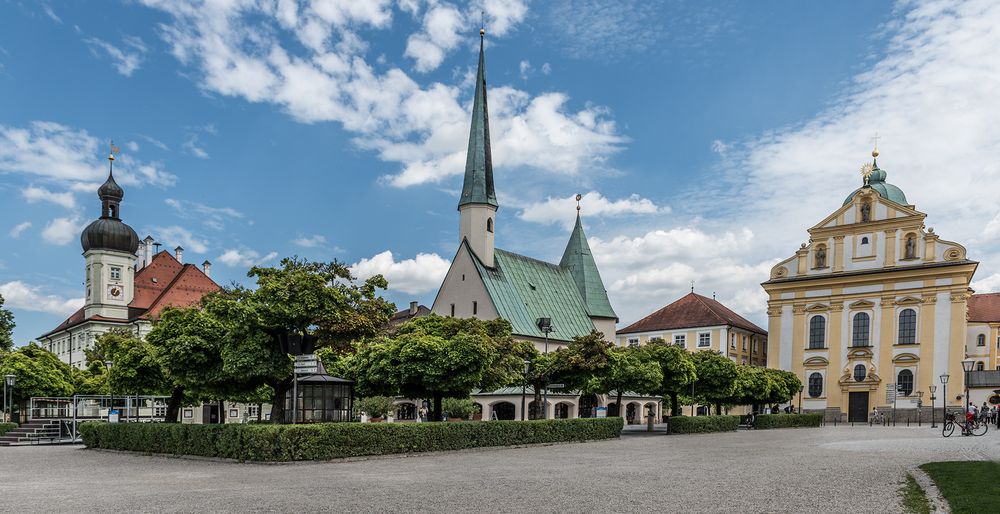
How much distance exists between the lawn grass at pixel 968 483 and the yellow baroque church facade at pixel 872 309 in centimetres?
4987

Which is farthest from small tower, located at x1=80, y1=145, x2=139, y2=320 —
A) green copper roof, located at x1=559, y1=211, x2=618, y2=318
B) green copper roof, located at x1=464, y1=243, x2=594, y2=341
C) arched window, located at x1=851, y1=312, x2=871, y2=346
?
arched window, located at x1=851, y1=312, x2=871, y2=346

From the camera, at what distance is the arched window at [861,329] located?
68062 millimetres

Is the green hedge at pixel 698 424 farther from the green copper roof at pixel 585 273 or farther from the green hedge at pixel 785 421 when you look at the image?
the green copper roof at pixel 585 273

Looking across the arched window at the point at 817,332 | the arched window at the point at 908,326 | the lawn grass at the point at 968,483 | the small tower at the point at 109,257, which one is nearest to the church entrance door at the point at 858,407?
the arched window at the point at 817,332

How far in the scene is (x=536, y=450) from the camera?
29203 millimetres

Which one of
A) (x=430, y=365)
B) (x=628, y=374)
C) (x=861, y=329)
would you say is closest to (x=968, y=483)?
(x=430, y=365)

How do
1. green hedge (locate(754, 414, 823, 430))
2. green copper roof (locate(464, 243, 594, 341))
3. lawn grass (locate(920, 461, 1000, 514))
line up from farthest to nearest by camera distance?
green copper roof (locate(464, 243, 594, 341)) → green hedge (locate(754, 414, 823, 430)) → lawn grass (locate(920, 461, 1000, 514))

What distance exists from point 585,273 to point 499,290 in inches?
607

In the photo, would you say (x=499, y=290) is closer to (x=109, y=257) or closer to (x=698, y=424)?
(x=698, y=424)

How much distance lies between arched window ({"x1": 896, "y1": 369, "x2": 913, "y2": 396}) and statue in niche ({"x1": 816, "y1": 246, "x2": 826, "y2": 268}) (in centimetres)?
1135

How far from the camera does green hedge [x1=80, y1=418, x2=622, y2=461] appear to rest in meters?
22.4

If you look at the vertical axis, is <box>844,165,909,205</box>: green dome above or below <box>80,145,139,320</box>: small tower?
above

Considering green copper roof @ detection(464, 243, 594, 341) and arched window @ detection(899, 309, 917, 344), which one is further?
arched window @ detection(899, 309, 917, 344)

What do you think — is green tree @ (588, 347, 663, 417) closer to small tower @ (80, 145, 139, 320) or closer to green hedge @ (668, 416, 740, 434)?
green hedge @ (668, 416, 740, 434)
